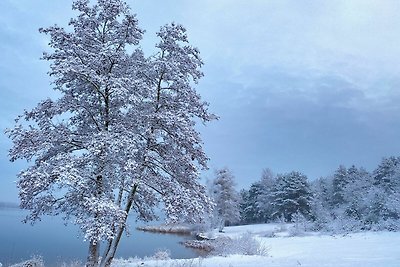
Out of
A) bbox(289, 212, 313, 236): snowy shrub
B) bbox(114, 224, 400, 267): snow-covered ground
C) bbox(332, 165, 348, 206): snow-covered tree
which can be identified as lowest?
bbox(114, 224, 400, 267): snow-covered ground

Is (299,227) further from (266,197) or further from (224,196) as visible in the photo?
(266,197)

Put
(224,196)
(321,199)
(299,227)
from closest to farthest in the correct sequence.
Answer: (299,227) < (224,196) < (321,199)

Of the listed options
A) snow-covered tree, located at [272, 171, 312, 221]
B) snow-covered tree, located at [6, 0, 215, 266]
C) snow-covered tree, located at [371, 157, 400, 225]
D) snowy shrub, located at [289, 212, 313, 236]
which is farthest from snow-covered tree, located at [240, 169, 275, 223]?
snow-covered tree, located at [6, 0, 215, 266]

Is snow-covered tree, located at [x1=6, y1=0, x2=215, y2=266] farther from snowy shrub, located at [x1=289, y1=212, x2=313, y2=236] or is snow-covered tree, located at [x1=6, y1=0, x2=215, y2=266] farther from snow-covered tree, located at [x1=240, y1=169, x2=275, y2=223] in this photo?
snow-covered tree, located at [x1=240, y1=169, x2=275, y2=223]

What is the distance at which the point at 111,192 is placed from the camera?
11.1m

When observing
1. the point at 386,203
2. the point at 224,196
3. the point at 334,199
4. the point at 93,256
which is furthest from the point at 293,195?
the point at 93,256

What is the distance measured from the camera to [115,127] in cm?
1155

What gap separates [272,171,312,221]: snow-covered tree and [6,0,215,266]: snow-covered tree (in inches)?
2061

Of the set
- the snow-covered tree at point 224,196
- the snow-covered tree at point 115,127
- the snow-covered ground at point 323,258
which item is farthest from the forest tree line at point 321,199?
the snow-covered tree at point 115,127

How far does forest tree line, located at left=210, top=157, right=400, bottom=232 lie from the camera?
3900 cm

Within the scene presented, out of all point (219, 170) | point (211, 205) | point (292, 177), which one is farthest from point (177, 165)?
point (292, 177)

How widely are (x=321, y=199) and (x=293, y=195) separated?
20.5ft

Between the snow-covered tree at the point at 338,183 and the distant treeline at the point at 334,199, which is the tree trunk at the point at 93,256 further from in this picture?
the snow-covered tree at the point at 338,183

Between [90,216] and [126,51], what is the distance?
5.88 metres
